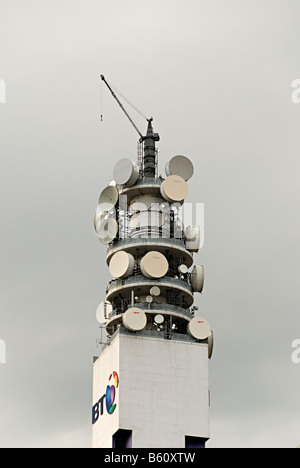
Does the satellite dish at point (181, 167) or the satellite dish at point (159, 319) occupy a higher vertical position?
the satellite dish at point (181, 167)

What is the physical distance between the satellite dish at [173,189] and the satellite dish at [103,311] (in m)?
12.9

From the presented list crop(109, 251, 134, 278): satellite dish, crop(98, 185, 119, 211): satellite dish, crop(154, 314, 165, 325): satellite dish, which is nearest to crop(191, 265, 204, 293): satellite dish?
crop(154, 314, 165, 325): satellite dish

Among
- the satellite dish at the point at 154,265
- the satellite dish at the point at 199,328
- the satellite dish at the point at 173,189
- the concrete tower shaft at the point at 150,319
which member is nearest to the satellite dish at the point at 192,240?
the concrete tower shaft at the point at 150,319

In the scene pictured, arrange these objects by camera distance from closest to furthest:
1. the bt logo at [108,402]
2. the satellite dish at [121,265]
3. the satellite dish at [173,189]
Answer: the bt logo at [108,402] < the satellite dish at [121,265] < the satellite dish at [173,189]

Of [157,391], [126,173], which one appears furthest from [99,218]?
[157,391]

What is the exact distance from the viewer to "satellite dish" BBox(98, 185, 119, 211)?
419ft

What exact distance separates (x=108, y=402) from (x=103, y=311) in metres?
11.6

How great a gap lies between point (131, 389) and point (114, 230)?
17836 millimetres

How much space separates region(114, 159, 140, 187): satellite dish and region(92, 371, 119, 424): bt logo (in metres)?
21.1

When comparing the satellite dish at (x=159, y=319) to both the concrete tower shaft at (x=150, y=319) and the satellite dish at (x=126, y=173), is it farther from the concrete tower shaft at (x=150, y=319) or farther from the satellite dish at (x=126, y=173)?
the satellite dish at (x=126, y=173)

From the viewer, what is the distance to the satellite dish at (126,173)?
5010 inches

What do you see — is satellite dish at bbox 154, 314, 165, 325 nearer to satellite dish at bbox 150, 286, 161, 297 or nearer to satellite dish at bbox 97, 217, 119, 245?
satellite dish at bbox 150, 286, 161, 297

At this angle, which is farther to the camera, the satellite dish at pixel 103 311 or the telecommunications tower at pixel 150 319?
the satellite dish at pixel 103 311
